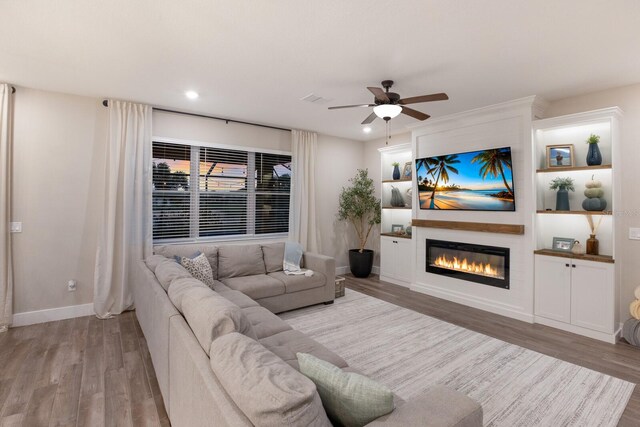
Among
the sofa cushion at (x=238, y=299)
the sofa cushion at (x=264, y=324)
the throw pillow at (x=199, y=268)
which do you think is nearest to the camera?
the sofa cushion at (x=264, y=324)

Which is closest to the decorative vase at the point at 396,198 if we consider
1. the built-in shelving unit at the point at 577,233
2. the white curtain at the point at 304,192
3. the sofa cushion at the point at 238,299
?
the white curtain at the point at 304,192

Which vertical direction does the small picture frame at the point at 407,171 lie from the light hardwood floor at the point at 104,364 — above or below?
above

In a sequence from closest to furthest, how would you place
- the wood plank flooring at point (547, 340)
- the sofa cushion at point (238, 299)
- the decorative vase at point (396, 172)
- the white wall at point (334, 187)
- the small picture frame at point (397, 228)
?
the wood plank flooring at point (547, 340), the sofa cushion at point (238, 299), the decorative vase at point (396, 172), the small picture frame at point (397, 228), the white wall at point (334, 187)

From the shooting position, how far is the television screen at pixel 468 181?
13.4 feet

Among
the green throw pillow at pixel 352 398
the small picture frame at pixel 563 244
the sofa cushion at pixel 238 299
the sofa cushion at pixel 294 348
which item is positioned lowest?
the sofa cushion at pixel 294 348

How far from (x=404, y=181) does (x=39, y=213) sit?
5299 mm

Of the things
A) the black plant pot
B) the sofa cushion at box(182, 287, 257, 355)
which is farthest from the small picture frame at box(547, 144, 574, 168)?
the sofa cushion at box(182, 287, 257, 355)

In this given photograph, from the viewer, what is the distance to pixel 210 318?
1.60m

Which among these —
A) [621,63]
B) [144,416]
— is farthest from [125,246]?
[621,63]

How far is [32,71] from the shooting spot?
3221mm

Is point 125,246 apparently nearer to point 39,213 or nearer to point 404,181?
point 39,213

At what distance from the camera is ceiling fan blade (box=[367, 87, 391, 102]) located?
9.87 ft

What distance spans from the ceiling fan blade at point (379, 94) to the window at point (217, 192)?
2.78m

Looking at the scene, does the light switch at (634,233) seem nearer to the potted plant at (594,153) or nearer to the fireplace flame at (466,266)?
the potted plant at (594,153)
